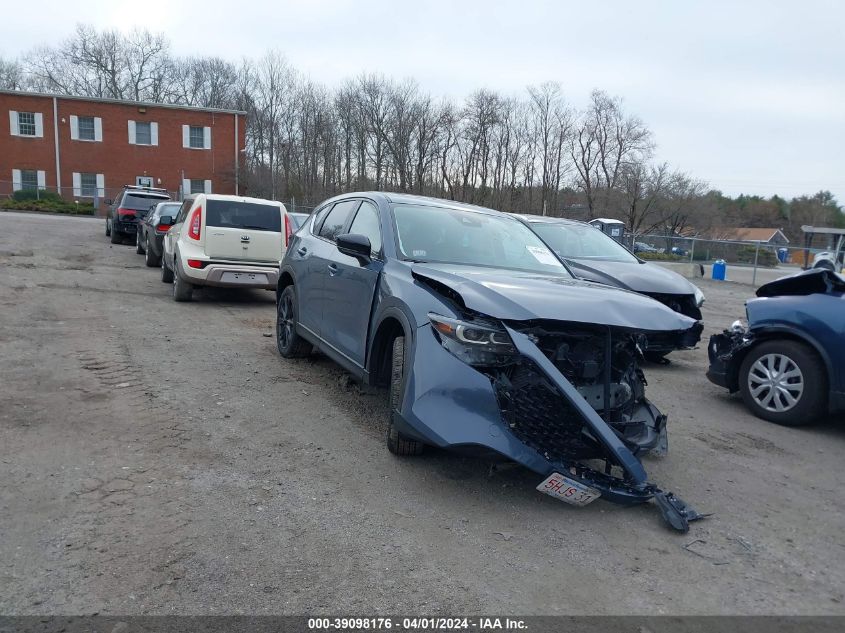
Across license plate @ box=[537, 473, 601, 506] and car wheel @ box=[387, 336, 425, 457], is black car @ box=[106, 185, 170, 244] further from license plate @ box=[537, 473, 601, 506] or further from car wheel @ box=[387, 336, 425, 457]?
license plate @ box=[537, 473, 601, 506]

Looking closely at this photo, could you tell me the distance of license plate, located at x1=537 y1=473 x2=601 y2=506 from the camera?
364cm

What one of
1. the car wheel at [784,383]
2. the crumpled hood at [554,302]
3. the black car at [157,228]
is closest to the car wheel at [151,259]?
the black car at [157,228]

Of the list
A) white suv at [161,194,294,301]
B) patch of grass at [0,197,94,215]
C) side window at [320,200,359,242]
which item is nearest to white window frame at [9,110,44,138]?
patch of grass at [0,197,94,215]

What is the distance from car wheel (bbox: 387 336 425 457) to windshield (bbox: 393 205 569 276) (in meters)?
0.86

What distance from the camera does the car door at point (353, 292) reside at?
502 centimetres

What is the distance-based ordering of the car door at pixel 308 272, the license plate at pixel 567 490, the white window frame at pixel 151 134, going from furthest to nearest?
1. the white window frame at pixel 151 134
2. the car door at pixel 308 272
3. the license plate at pixel 567 490

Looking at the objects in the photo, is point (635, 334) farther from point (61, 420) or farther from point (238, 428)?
point (61, 420)

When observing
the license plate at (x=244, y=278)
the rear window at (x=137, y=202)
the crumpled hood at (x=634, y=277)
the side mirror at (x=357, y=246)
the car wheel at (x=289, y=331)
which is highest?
the rear window at (x=137, y=202)

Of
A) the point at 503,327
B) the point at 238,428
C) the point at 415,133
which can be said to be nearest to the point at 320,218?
the point at 238,428

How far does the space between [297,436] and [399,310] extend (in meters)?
1.26

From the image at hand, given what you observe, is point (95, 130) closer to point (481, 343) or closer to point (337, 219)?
point (337, 219)

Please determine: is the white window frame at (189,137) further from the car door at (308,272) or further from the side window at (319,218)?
the side window at (319,218)

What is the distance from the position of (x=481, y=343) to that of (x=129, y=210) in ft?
61.0

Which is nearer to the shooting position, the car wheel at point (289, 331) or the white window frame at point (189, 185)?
the car wheel at point (289, 331)
